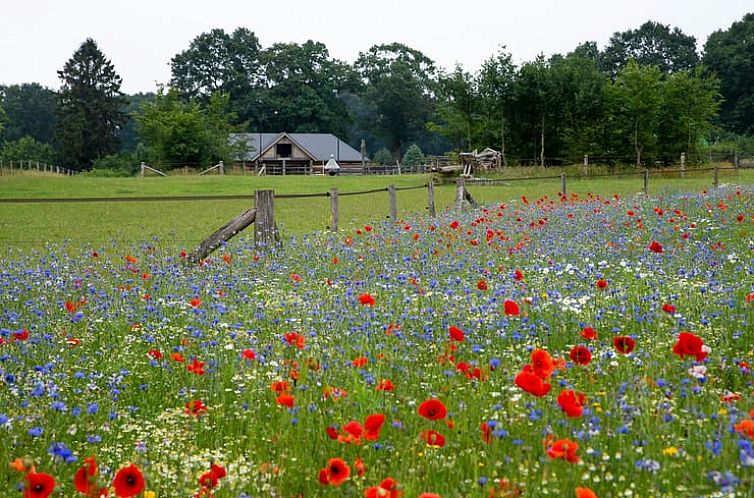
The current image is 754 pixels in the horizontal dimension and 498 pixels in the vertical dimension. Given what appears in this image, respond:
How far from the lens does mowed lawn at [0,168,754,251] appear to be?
1720 cm

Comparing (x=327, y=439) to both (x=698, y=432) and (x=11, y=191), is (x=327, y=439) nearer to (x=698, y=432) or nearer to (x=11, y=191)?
(x=698, y=432)

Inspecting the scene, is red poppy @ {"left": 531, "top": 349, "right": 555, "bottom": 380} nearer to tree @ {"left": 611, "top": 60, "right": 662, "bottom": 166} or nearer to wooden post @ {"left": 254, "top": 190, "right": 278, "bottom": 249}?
wooden post @ {"left": 254, "top": 190, "right": 278, "bottom": 249}

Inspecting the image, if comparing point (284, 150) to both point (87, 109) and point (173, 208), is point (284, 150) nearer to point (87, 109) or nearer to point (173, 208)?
point (87, 109)

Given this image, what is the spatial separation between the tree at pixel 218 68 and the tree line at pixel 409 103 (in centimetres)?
19

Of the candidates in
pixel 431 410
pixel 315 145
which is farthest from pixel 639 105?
pixel 431 410

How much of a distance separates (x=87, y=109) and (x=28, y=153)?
994 centimetres

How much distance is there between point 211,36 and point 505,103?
59355mm

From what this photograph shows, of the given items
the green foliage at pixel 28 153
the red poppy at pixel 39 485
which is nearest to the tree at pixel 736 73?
the green foliage at pixel 28 153

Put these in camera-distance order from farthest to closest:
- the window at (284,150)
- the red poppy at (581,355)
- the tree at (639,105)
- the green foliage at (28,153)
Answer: the window at (284,150) → the green foliage at (28,153) → the tree at (639,105) → the red poppy at (581,355)

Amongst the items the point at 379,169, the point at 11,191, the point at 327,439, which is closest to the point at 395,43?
the point at 379,169

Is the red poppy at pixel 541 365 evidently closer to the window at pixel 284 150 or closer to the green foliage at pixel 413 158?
the green foliage at pixel 413 158

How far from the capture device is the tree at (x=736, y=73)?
7819 centimetres

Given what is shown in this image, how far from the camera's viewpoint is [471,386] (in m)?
3.81

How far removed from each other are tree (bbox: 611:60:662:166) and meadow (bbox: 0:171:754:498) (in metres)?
42.3
